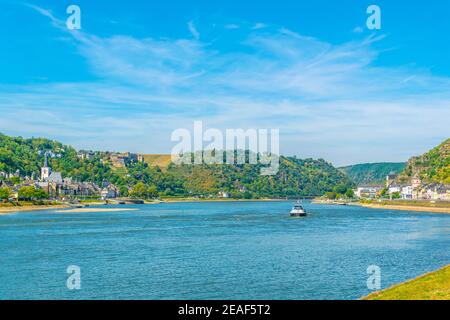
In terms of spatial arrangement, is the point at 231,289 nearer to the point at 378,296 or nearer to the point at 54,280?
the point at 378,296

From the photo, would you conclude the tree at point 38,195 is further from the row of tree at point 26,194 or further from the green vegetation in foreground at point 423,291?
the green vegetation in foreground at point 423,291

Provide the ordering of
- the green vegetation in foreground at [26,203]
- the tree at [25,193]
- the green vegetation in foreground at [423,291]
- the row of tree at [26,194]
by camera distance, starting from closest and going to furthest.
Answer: the green vegetation in foreground at [423,291] < the green vegetation in foreground at [26,203] < the row of tree at [26,194] < the tree at [25,193]

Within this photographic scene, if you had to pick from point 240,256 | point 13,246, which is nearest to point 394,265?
point 240,256

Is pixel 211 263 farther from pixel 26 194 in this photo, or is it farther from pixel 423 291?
pixel 26 194

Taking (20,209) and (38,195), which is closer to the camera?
(20,209)

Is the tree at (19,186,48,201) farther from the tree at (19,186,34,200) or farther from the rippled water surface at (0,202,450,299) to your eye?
the rippled water surface at (0,202,450,299)

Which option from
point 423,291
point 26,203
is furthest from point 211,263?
point 26,203

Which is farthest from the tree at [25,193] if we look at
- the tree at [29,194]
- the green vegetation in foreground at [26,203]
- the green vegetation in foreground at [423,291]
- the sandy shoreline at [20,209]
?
the green vegetation in foreground at [423,291]

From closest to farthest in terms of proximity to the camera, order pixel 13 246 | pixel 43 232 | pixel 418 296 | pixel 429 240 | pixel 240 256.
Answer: pixel 418 296 < pixel 240 256 < pixel 13 246 < pixel 429 240 < pixel 43 232
